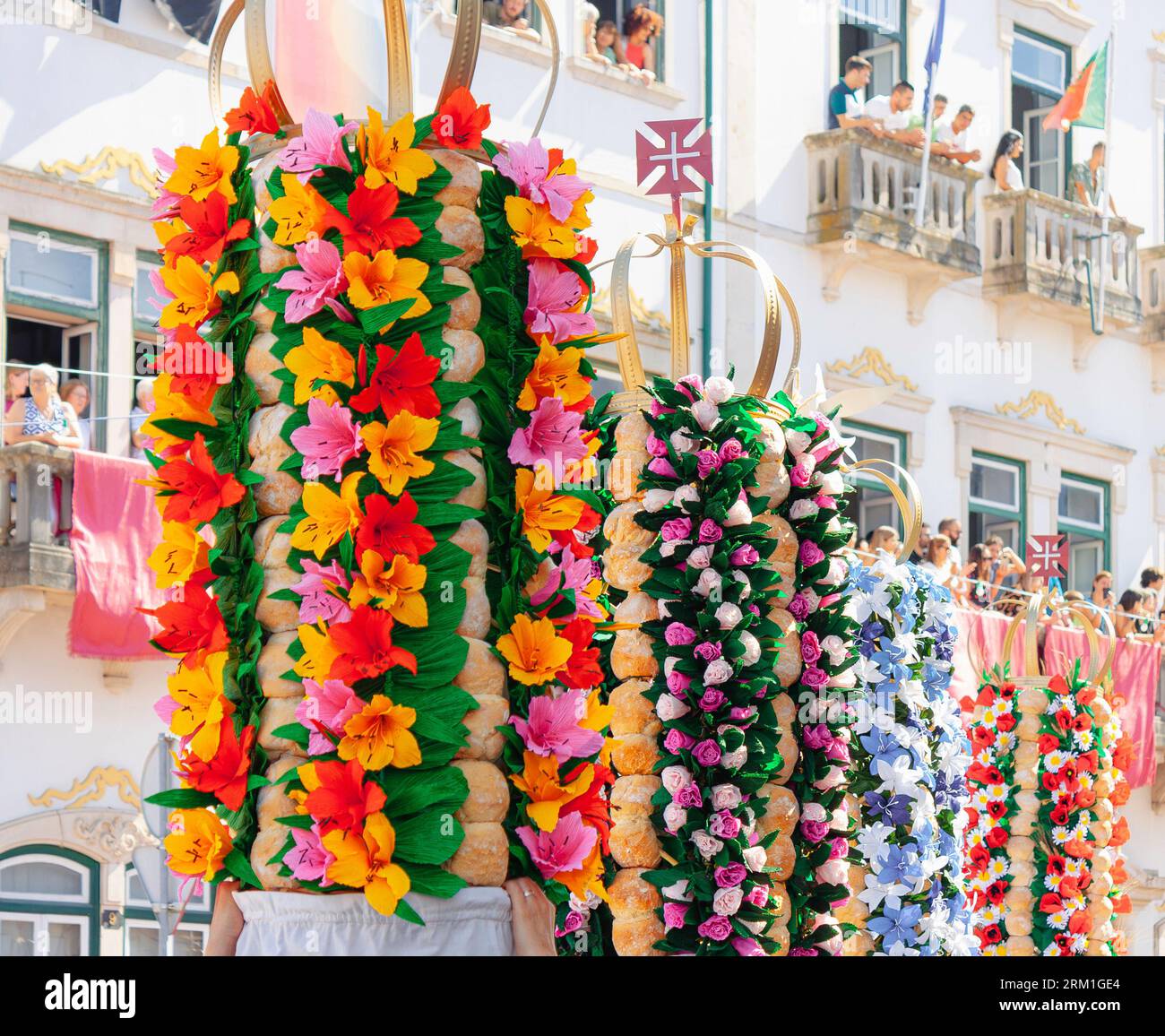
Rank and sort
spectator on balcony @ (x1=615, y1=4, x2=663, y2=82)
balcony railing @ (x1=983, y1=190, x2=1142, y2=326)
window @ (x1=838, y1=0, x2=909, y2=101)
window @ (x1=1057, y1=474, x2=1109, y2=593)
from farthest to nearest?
window @ (x1=1057, y1=474, x2=1109, y2=593) < balcony railing @ (x1=983, y1=190, x2=1142, y2=326) < window @ (x1=838, y1=0, x2=909, y2=101) < spectator on balcony @ (x1=615, y1=4, x2=663, y2=82)

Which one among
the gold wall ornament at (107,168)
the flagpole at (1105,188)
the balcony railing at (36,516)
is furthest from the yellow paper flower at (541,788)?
the flagpole at (1105,188)

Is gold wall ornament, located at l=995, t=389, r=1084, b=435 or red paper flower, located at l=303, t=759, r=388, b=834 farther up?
gold wall ornament, located at l=995, t=389, r=1084, b=435

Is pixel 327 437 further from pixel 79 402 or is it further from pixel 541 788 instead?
pixel 79 402

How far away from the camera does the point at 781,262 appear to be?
715 inches

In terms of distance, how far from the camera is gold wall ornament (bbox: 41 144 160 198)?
13051 mm

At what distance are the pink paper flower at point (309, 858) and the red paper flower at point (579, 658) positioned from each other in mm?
576

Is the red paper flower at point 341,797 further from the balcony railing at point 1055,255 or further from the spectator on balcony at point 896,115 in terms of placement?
the balcony railing at point 1055,255

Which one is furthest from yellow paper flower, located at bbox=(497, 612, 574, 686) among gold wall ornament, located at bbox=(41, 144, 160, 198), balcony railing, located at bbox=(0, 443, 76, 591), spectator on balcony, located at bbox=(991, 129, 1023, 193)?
spectator on balcony, located at bbox=(991, 129, 1023, 193)

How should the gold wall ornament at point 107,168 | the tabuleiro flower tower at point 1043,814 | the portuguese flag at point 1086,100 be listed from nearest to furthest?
1. the tabuleiro flower tower at point 1043,814
2. the gold wall ornament at point 107,168
3. the portuguese flag at point 1086,100

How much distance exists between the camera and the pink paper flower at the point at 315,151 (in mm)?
4387

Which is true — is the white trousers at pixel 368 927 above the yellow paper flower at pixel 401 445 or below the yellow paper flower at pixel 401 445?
below

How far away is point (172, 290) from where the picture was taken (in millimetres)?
4570

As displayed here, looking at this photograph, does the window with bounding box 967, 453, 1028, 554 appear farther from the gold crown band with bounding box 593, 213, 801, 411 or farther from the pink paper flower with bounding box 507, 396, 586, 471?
the pink paper flower with bounding box 507, 396, 586, 471

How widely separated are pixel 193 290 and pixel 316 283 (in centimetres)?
32
